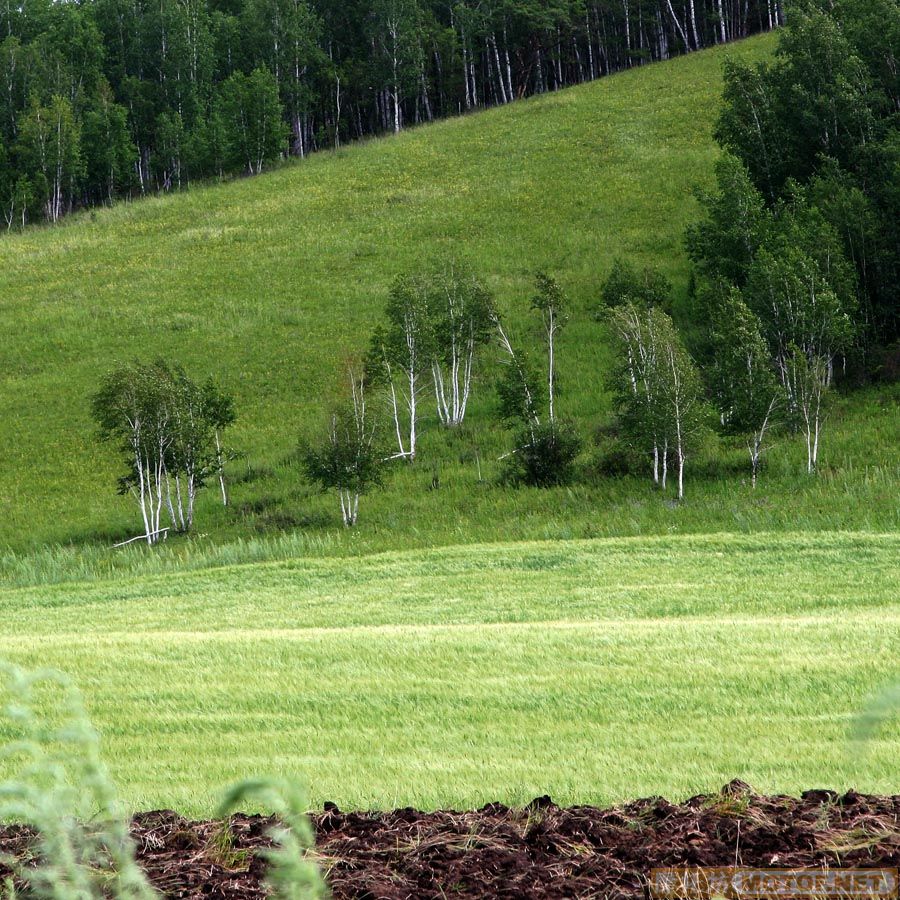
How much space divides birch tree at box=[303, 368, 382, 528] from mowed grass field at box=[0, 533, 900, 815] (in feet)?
34.6

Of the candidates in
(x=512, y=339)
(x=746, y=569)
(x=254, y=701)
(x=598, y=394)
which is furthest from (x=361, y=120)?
(x=254, y=701)

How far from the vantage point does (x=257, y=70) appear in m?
78.1

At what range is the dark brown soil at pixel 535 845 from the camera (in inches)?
197

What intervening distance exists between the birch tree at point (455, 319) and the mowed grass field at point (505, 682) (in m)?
20.9

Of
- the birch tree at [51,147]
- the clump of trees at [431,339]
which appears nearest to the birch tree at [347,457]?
the clump of trees at [431,339]

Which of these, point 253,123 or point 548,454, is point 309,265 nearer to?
point 253,123

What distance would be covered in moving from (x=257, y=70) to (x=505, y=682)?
75.4 metres

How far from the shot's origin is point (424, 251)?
5534cm

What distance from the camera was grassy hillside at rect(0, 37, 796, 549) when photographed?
119 feet

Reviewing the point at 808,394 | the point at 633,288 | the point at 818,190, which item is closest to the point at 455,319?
the point at 633,288

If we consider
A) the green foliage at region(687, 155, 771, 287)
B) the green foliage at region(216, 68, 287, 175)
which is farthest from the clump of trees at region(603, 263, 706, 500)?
the green foliage at region(216, 68, 287, 175)

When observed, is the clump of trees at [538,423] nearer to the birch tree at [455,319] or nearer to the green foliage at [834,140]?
the birch tree at [455,319]

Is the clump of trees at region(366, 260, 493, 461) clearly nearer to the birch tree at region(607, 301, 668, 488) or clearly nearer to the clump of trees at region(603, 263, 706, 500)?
the birch tree at region(607, 301, 668, 488)

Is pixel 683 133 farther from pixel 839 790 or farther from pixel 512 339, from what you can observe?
pixel 839 790
